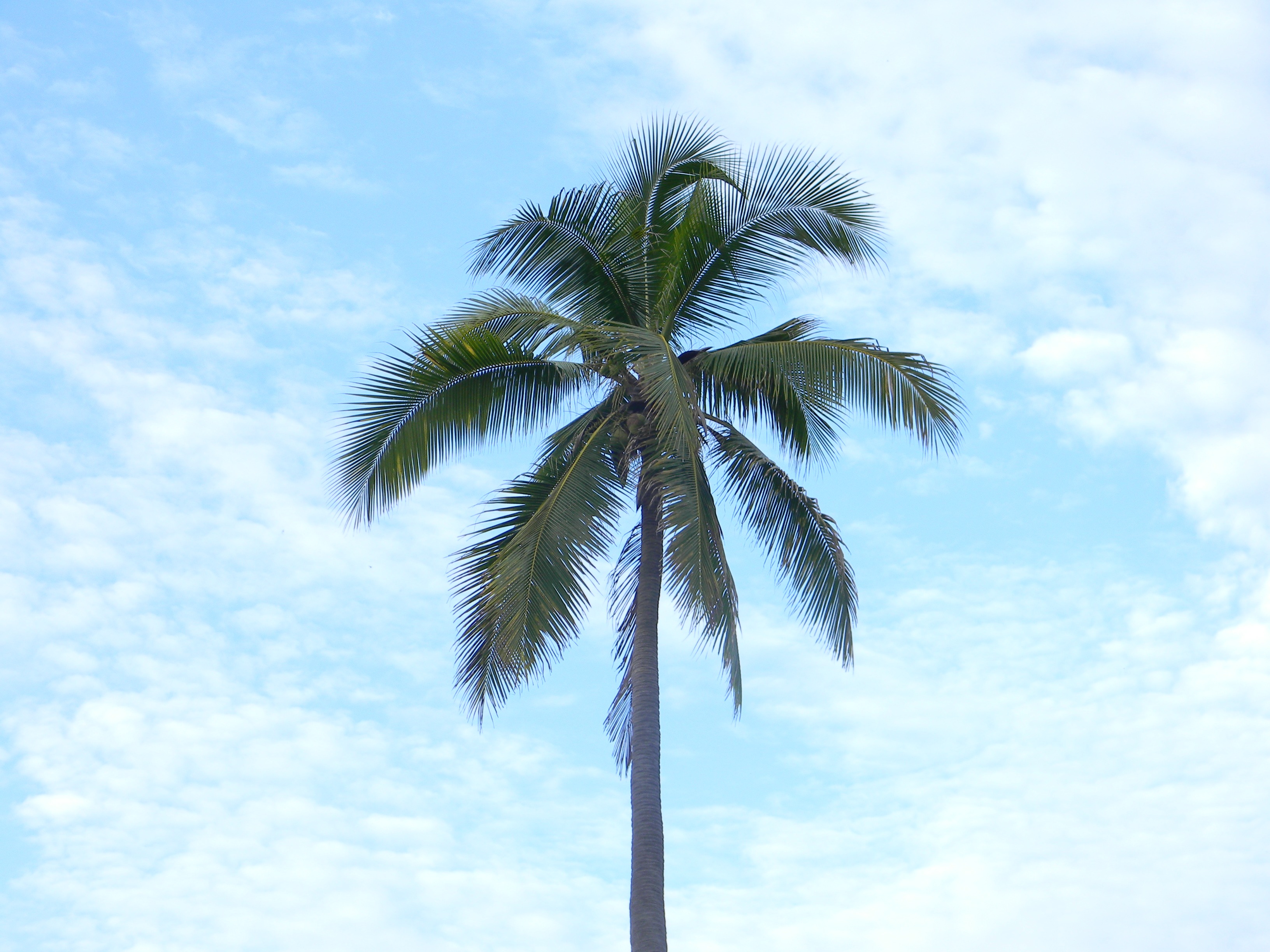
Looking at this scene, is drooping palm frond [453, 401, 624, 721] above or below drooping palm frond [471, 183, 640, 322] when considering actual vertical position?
below

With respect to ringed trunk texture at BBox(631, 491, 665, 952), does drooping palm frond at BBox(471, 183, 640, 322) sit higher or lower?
higher

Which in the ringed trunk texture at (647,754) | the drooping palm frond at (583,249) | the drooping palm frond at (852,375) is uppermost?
the drooping palm frond at (583,249)

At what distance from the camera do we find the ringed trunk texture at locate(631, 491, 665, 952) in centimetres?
1267

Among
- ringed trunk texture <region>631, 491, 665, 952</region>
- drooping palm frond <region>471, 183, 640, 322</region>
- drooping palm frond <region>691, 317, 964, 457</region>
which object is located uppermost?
drooping palm frond <region>471, 183, 640, 322</region>

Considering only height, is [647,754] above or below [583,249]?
below

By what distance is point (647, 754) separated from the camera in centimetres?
1356

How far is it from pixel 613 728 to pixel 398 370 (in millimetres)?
4900

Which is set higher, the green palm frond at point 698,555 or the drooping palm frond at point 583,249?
the drooping palm frond at point 583,249

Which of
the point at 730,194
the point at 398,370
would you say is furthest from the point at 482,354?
the point at 730,194

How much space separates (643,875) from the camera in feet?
42.3

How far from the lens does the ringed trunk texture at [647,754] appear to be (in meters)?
12.7

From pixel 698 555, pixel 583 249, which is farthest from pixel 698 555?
pixel 583 249

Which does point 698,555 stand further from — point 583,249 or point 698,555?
point 583,249

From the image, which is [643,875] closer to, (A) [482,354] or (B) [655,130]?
(A) [482,354]
